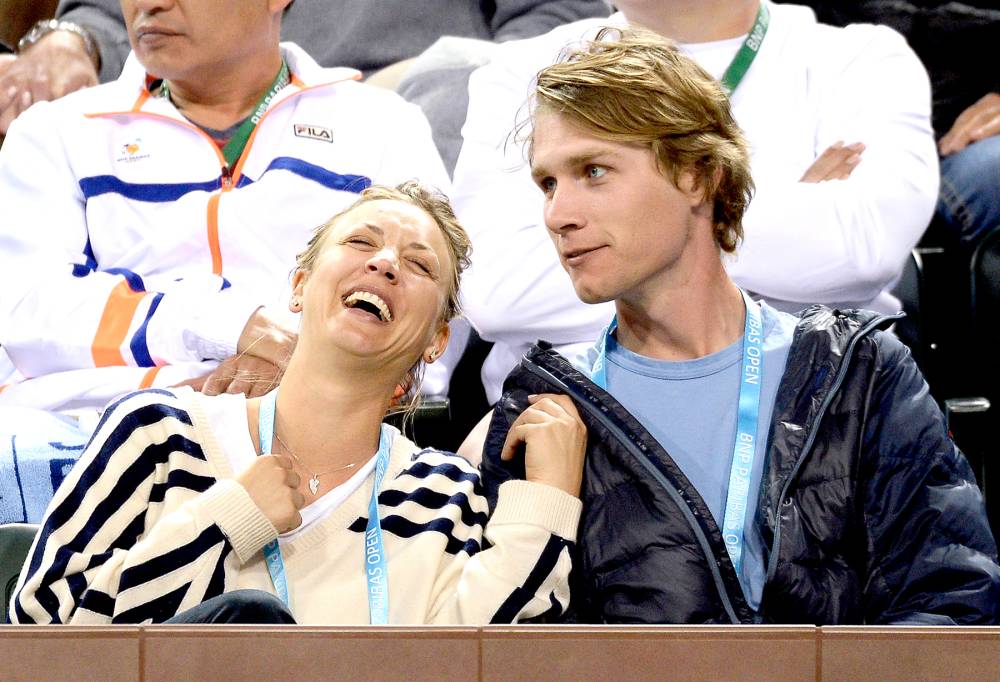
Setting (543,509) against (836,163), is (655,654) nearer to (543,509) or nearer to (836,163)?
(543,509)

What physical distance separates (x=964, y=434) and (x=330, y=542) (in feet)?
3.87

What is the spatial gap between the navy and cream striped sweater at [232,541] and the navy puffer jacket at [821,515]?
7cm

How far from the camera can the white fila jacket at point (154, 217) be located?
2064 mm

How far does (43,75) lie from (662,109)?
1557 millimetres

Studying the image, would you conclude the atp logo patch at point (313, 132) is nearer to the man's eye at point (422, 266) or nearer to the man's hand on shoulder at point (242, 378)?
the man's hand on shoulder at point (242, 378)

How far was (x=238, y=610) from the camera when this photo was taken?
1.27 meters

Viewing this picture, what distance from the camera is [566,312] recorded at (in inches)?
84.5

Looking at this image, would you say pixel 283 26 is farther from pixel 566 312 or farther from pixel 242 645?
pixel 242 645

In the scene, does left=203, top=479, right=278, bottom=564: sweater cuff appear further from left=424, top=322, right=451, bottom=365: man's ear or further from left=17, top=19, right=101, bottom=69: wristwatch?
left=17, top=19, right=101, bottom=69: wristwatch

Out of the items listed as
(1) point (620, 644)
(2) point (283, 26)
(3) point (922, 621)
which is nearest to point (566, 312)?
(3) point (922, 621)

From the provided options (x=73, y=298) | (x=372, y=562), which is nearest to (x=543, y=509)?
(x=372, y=562)

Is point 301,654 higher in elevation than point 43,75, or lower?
lower

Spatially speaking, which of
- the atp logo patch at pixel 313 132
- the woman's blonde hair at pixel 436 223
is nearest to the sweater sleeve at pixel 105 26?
the atp logo patch at pixel 313 132

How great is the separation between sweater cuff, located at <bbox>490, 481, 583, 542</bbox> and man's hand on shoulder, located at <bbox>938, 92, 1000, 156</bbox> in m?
1.42
